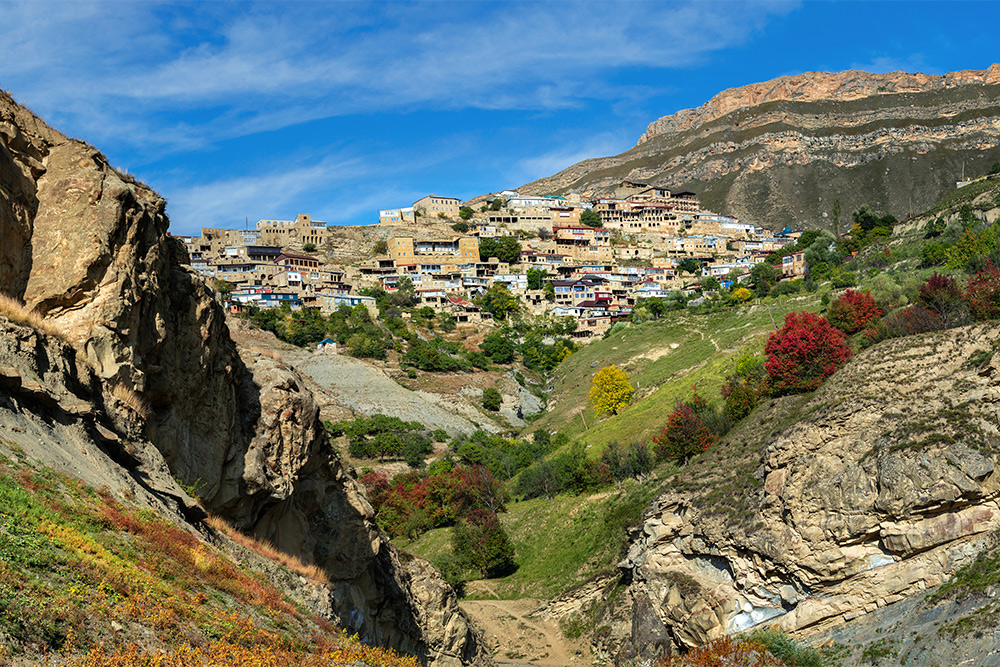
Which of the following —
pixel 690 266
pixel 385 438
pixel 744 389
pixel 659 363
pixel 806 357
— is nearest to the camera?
pixel 806 357

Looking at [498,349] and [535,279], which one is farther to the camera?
[535,279]

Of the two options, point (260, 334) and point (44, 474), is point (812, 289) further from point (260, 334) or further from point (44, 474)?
point (44, 474)

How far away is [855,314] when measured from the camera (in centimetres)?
4934

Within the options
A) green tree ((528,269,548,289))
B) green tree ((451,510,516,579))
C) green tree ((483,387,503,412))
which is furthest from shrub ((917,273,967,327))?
green tree ((528,269,548,289))

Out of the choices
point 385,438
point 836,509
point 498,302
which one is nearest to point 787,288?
point 498,302

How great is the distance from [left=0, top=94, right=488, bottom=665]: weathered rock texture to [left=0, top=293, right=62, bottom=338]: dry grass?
17 centimetres

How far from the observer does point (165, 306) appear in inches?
637

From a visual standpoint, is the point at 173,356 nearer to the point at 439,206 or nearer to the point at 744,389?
the point at 744,389

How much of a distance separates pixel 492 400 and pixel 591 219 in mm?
76186

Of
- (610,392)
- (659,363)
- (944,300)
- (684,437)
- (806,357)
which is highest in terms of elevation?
(944,300)

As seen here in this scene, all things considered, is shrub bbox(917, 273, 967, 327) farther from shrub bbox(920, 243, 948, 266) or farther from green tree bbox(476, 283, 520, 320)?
green tree bbox(476, 283, 520, 320)

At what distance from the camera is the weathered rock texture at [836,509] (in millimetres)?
24312

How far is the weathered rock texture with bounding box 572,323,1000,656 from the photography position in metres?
24.3

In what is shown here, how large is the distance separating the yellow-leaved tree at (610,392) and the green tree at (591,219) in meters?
86.8
